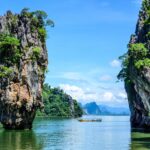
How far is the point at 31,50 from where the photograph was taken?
69688mm

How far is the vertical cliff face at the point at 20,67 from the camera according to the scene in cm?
6775

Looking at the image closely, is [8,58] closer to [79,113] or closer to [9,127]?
[9,127]

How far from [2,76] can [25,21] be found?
938 cm

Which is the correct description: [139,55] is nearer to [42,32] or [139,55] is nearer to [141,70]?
[141,70]

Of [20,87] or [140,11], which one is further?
[140,11]

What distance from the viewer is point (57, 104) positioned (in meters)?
179

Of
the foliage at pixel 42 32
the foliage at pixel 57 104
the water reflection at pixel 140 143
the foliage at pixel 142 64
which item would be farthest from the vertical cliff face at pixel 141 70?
the foliage at pixel 57 104

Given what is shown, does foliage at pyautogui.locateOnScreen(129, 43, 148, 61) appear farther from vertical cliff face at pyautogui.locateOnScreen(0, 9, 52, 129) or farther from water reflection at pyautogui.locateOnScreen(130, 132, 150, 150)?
vertical cliff face at pyautogui.locateOnScreen(0, 9, 52, 129)

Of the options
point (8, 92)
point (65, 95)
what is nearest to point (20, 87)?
point (8, 92)

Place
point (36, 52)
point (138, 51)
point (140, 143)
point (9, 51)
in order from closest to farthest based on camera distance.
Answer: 1. point (140, 143)
2. point (138, 51)
3. point (9, 51)
4. point (36, 52)

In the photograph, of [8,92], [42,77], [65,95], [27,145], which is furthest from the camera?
[65,95]

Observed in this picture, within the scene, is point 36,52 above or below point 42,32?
below

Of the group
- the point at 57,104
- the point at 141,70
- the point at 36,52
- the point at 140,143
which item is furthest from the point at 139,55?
the point at 57,104

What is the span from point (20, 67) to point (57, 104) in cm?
11099
